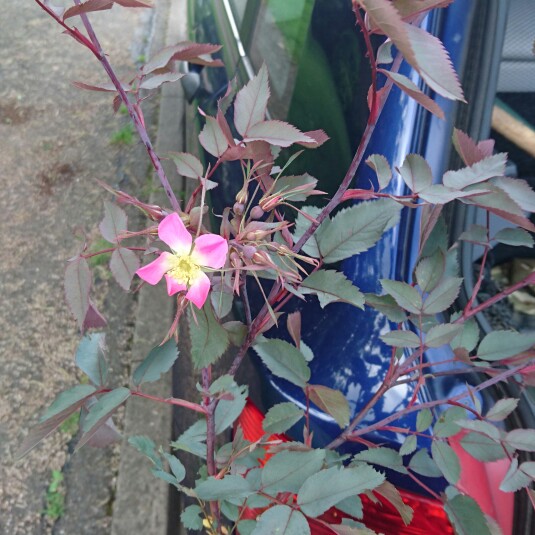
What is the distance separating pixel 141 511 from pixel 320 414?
3.49ft

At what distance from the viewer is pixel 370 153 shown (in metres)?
1.27

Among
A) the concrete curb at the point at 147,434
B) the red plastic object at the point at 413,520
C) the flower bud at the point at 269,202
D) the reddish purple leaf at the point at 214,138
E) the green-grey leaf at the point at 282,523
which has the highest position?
the reddish purple leaf at the point at 214,138

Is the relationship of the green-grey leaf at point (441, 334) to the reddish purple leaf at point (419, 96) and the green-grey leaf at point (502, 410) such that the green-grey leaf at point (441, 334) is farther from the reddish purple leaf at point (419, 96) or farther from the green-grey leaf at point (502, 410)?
the reddish purple leaf at point (419, 96)

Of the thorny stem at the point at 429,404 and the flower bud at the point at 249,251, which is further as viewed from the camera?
the thorny stem at the point at 429,404

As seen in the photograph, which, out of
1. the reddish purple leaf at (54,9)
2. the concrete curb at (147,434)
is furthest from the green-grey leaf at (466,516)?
the concrete curb at (147,434)

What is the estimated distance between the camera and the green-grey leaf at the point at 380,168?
75cm

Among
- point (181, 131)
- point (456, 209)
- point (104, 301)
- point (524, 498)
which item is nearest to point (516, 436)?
point (524, 498)

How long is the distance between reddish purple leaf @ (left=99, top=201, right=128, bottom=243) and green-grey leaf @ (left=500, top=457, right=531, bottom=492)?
0.57m

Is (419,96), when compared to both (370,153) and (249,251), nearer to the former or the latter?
(249,251)

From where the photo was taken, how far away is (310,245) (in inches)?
32.0

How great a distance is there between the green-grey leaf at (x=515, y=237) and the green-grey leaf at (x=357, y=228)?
0.18 meters

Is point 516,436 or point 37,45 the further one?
point 37,45

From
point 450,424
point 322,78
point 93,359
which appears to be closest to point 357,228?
point 450,424

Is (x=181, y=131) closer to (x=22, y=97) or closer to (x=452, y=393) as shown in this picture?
(x=22, y=97)
